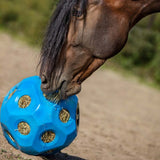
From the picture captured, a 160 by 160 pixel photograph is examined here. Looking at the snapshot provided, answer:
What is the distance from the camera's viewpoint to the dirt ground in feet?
15.2

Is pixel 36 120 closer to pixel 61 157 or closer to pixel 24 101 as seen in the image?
pixel 24 101

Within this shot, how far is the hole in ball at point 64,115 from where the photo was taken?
10.1 feet

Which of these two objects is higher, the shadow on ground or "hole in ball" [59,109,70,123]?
"hole in ball" [59,109,70,123]

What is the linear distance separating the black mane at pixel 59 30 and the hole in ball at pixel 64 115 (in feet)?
1.46

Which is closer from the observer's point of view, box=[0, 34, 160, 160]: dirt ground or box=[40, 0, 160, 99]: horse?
box=[40, 0, 160, 99]: horse

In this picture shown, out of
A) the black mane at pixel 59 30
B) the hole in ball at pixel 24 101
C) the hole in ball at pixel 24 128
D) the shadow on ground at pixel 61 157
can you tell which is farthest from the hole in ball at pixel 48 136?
the black mane at pixel 59 30

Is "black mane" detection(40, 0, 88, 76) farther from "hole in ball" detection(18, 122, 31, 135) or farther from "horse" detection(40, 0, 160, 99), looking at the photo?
"hole in ball" detection(18, 122, 31, 135)

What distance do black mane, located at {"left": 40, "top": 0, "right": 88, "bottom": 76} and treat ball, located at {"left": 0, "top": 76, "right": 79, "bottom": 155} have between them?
1.08ft

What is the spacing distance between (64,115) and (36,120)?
0.25 m

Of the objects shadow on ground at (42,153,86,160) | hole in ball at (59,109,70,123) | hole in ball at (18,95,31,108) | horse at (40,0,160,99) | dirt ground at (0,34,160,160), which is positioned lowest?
dirt ground at (0,34,160,160)

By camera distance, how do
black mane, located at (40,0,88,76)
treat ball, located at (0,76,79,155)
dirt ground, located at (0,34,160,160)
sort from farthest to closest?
dirt ground, located at (0,34,160,160), treat ball, located at (0,76,79,155), black mane, located at (40,0,88,76)

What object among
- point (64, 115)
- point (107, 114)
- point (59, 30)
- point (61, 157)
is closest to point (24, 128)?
point (64, 115)

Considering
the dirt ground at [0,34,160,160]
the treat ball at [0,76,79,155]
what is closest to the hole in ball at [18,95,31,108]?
the treat ball at [0,76,79,155]

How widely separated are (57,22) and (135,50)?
1024cm
